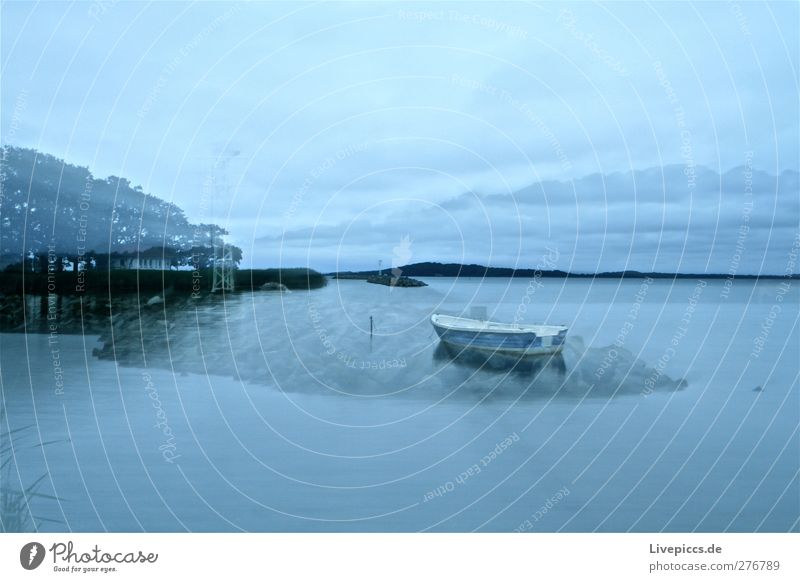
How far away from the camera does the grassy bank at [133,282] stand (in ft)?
13.2

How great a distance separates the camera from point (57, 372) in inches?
175

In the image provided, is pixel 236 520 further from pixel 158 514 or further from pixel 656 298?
pixel 656 298

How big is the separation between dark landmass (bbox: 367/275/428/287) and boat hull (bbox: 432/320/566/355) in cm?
46

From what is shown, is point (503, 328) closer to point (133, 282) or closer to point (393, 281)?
point (393, 281)

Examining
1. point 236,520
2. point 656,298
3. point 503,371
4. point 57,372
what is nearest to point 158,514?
point 236,520

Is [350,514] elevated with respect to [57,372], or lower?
lower

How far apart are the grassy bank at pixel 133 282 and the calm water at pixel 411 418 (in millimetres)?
106

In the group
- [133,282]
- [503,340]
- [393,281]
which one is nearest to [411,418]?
[503,340]

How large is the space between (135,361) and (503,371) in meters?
2.49

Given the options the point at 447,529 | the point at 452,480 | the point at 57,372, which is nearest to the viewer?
the point at 447,529
